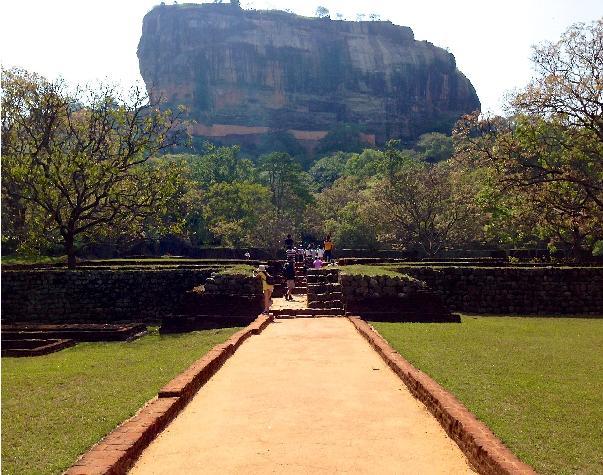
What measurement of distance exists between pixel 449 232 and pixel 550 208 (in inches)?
643

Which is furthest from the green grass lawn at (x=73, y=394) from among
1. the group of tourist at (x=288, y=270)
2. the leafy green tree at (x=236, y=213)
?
the leafy green tree at (x=236, y=213)

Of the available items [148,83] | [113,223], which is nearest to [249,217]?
[113,223]

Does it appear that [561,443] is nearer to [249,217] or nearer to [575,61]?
[575,61]

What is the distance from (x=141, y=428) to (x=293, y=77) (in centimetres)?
12509

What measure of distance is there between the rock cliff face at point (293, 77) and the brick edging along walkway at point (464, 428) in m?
115

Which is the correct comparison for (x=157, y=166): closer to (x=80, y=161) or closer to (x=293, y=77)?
(x=80, y=161)

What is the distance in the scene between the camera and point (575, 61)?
59.0 ft

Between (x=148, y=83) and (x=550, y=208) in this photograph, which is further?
(x=148, y=83)

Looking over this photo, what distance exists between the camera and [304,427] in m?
5.39

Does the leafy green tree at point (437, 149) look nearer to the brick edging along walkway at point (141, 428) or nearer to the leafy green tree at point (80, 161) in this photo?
the leafy green tree at point (80, 161)

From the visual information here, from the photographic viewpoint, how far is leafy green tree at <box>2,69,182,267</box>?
65.7 ft

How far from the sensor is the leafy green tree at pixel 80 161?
788 inches

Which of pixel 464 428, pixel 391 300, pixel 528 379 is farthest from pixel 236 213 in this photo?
pixel 464 428

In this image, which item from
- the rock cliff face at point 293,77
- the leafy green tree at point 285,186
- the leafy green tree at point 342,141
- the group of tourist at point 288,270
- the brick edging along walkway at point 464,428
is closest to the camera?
the brick edging along walkway at point 464,428
